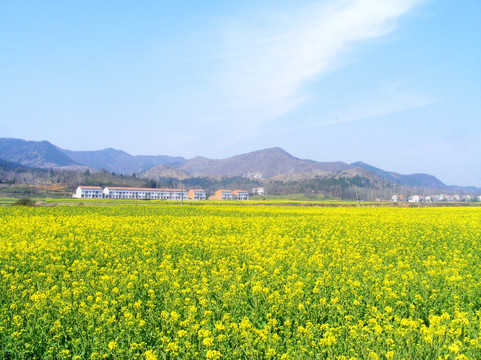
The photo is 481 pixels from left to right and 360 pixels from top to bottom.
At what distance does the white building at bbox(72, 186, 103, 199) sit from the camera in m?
132

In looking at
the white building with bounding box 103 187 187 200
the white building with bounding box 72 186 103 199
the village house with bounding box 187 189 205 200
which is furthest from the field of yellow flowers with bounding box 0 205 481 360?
the village house with bounding box 187 189 205 200

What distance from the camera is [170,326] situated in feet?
23.0

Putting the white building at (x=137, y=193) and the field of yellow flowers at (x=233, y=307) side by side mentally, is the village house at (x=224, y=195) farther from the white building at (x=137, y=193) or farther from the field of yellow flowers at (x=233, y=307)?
the field of yellow flowers at (x=233, y=307)

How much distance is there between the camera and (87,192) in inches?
5325

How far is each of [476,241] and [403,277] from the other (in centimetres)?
1153

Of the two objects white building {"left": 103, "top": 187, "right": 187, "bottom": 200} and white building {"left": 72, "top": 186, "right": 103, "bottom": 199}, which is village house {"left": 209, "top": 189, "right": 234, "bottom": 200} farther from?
white building {"left": 72, "top": 186, "right": 103, "bottom": 199}

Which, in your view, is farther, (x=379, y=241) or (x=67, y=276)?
(x=379, y=241)

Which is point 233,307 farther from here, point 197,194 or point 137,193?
point 197,194

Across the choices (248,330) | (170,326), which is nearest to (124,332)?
(170,326)

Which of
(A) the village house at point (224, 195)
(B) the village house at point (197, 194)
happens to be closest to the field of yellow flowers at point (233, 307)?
(B) the village house at point (197, 194)

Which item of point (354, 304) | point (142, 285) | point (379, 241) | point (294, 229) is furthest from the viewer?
point (294, 229)

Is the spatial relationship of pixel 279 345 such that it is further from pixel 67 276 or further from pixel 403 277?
pixel 67 276

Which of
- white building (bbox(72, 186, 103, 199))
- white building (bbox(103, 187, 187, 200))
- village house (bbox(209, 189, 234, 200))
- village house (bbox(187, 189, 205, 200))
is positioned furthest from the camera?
village house (bbox(209, 189, 234, 200))

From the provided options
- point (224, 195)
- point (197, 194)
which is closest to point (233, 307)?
point (197, 194)
